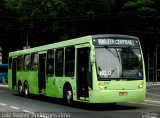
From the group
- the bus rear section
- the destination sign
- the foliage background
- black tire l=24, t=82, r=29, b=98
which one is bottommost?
black tire l=24, t=82, r=29, b=98

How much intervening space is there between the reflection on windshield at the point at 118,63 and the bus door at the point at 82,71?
74 cm

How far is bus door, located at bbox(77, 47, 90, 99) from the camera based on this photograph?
1988cm

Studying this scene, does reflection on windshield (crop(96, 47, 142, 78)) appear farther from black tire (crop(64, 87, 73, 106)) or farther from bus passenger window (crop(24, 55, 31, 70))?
bus passenger window (crop(24, 55, 31, 70))

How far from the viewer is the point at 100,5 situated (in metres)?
55.1

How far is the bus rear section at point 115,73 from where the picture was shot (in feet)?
62.1

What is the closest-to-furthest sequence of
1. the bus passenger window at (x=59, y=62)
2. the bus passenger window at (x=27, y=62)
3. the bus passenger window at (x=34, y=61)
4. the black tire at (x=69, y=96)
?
1. the black tire at (x=69, y=96)
2. the bus passenger window at (x=59, y=62)
3. the bus passenger window at (x=34, y=61)
4. the bus passenger window at (x=27, y=62)

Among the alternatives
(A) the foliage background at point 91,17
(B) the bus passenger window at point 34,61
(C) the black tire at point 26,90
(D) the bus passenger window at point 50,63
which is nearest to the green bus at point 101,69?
(D) the bus passenger window at point 50,63

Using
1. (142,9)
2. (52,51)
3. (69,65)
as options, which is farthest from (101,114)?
(142,9)

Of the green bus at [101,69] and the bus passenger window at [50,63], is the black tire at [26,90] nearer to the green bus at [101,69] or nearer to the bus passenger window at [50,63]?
the bus passenger window at [50,63]

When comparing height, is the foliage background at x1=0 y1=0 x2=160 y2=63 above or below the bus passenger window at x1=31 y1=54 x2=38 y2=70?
above

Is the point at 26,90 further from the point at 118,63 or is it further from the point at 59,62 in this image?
the point at 118,63

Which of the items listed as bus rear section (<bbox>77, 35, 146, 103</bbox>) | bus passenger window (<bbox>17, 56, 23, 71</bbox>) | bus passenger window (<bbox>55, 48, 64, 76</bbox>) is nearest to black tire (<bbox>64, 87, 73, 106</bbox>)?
bus passenger window (<bbox>55, 48, 64, 76</bbox>)

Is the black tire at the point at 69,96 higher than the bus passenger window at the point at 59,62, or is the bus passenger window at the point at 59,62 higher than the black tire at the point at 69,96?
the bus passenger window at the point at 59,62

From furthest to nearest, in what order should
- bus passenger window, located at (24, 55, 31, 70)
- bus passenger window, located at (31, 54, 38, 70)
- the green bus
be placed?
bus passenger window, located at (24, 55, 31, 70)
bus passenger window, located at (31, 54, 38, 70)
the green bus
